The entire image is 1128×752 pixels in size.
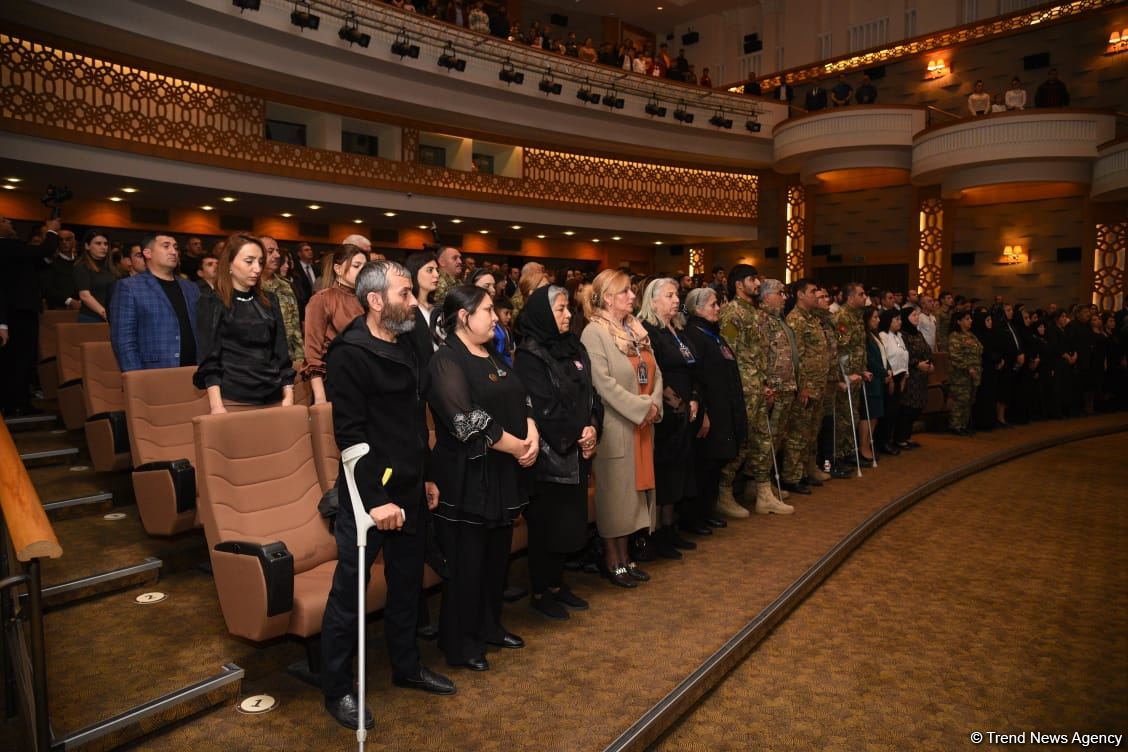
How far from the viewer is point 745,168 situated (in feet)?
57.0

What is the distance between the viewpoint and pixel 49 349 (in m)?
5.79

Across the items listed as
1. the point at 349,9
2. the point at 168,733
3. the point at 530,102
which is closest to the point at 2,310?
the point at 168,733

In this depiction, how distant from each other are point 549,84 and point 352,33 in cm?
392

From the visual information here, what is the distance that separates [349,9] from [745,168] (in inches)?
393

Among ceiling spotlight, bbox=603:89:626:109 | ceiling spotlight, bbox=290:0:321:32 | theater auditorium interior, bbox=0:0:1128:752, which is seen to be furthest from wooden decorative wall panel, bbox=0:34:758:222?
ceiling spotlight, bbox=290:0:321:32

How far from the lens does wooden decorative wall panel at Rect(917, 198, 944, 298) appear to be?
50.0 ft

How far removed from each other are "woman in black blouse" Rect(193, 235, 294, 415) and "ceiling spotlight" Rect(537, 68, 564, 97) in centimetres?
1110

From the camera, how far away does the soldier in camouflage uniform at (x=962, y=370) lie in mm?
8016

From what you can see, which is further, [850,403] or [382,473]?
[850,403]

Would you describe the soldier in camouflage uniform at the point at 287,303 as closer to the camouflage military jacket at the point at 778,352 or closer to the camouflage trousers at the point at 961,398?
the camouflage military jacket at the point at 778,352

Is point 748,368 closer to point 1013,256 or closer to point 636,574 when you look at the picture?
point 636,574

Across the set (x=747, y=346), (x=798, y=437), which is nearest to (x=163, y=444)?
(x=747, y=346)

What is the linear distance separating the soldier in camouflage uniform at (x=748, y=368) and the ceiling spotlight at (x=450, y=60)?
8.54m

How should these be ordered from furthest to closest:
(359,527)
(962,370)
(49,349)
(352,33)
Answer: (352,33)
(962,370)
(49,349)
(359,527)
